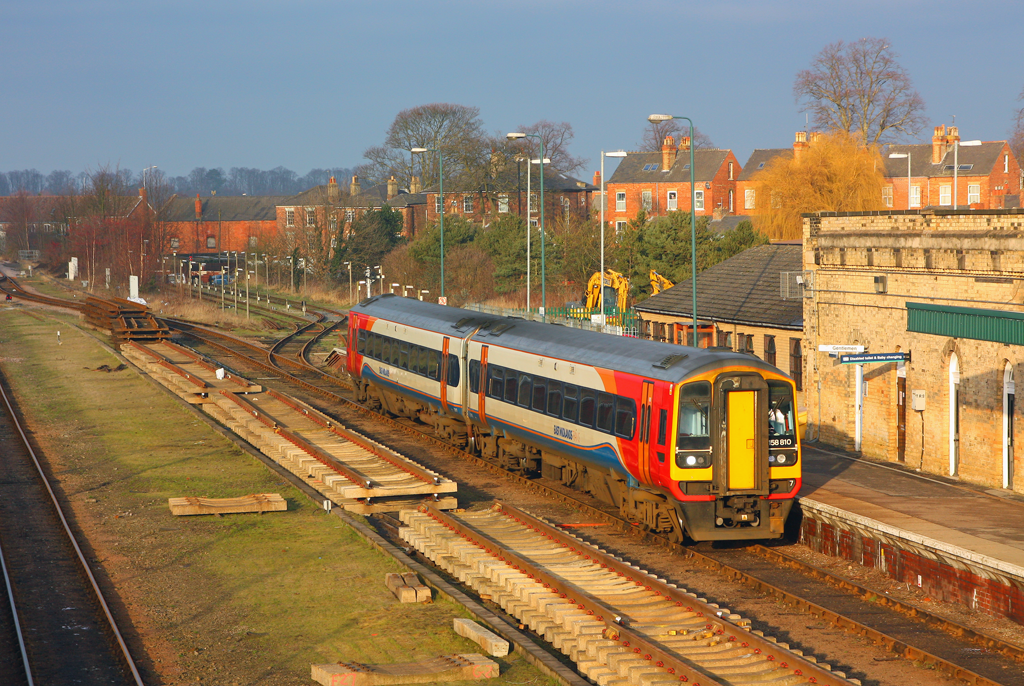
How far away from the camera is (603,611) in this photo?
12.8 metres

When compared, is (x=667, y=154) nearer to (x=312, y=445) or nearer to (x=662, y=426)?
(x=312, y=445)

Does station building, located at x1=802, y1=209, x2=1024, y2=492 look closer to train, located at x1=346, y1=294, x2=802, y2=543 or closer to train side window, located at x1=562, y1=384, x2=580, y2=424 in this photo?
train, located at x1=346, y1=294, x2=802, y2=543

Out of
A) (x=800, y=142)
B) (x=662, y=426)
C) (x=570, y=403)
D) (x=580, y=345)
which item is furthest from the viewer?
(x=800, y=142)

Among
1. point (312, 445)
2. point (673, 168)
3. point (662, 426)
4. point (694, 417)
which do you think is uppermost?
point (673, 168)

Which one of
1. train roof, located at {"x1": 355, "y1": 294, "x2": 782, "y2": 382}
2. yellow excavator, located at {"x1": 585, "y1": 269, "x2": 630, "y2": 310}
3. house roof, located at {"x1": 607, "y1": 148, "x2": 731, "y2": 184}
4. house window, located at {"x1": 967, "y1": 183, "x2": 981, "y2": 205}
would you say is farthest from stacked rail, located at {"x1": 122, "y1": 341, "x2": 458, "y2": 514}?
house window, located at {"x1": 967, "y1": 183, "x2": 981, "y2": 205}

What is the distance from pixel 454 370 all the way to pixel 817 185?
36.3m

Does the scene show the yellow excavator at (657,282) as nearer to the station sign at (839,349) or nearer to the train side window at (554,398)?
the station sign at (839,349)

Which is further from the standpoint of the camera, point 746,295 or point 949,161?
point 949,161

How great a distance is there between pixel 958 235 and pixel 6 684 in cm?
1901

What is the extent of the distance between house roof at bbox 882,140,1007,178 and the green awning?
6050 cm

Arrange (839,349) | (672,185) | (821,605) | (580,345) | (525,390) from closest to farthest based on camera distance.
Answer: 1. (821,605)
2. (580,345)
3. (525,390)
4. (839,349)
5. (672,185)

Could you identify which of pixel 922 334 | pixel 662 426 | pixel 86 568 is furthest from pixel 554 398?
pixel 86 568

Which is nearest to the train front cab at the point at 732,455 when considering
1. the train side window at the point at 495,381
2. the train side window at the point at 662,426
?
the train side window at the point at 662,426

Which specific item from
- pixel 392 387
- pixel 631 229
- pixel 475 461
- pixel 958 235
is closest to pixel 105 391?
pixel 392 387
